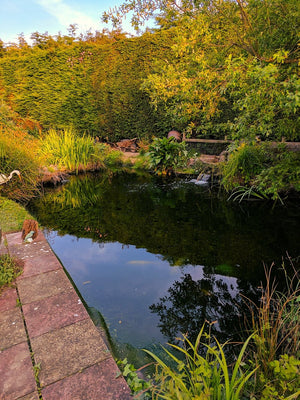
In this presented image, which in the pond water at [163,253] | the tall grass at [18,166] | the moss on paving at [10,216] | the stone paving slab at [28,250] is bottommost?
the pond water at [163,253]

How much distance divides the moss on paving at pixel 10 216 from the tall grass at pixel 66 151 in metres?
2.60

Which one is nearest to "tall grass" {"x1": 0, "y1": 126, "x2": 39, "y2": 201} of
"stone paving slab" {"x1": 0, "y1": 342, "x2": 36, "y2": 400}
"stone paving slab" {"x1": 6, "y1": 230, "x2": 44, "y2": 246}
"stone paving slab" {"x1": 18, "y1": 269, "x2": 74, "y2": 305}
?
"stone paving slab" {"x1": 6, "y1": 230, "x2": 44, "y2": 246}

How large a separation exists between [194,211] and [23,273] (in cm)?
324

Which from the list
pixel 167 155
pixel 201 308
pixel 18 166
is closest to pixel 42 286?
pixel 201 308

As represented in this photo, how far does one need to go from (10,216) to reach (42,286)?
8.18 ft

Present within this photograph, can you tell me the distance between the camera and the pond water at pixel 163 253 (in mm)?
2377

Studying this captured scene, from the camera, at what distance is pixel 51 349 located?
169cm

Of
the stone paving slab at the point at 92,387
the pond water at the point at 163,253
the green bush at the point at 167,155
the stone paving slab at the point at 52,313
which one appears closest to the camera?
the stone paving slab at the point at 92,387

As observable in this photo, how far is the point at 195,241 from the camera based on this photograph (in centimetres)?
384

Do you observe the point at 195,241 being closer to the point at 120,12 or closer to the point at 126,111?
the point at 120,12

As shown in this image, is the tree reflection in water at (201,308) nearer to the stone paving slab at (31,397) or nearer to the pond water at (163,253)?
the pond water at (163,253)

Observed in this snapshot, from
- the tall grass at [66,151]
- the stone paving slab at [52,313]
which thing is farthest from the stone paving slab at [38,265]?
the tall grass at [66,151]

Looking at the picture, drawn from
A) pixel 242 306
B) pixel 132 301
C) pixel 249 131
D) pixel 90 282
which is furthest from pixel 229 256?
pixel 249 131

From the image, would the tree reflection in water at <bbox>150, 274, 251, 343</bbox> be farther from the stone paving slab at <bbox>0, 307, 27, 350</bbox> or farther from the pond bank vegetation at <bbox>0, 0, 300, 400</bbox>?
the stone paving slab at <bbox>0, 307, 27, 350</bbox>
